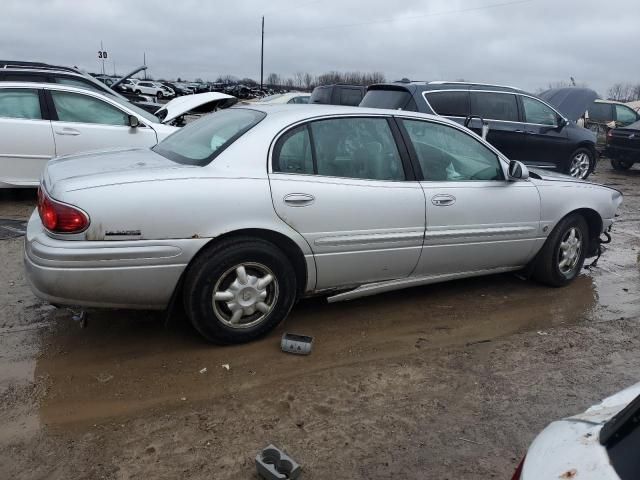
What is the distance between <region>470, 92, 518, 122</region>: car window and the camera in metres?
8.76

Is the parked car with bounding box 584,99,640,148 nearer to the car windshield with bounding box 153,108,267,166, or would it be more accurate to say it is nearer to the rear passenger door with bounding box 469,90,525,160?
the rear passenger door with bounding box 469,90,525,160

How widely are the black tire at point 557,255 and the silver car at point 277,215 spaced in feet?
0.21

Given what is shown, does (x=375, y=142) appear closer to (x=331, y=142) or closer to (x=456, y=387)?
(x=331, y=142)

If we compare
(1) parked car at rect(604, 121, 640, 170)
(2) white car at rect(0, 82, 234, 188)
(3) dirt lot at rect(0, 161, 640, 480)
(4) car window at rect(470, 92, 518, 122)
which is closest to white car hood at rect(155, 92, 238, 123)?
(2) white car at rect(0, 82, 234, 188)

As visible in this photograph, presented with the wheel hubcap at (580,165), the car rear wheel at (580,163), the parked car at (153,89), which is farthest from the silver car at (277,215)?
the parked car at (153,89)

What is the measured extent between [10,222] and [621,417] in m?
6.47

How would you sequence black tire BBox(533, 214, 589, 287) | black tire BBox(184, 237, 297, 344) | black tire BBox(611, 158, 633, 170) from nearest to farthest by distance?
black tire BBox(184, 237, 297, 344) → black tire BBox(533, 214, 589, 287) → black tire BBox(611, 158, 633, 170)

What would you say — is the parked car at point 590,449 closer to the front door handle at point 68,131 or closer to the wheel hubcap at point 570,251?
the wheel hubcap at point 570,251

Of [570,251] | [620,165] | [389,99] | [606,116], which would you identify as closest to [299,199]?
[570,251]

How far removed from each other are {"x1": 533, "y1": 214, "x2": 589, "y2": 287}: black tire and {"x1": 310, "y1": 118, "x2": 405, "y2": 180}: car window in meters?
1.63

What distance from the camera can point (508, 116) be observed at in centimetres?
909

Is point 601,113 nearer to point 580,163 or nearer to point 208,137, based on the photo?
point 580,163

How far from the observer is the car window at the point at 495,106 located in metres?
8.76

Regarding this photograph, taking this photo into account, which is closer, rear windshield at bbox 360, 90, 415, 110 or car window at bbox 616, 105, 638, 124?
rear windshield at bbox 360, 90, 415, 110
